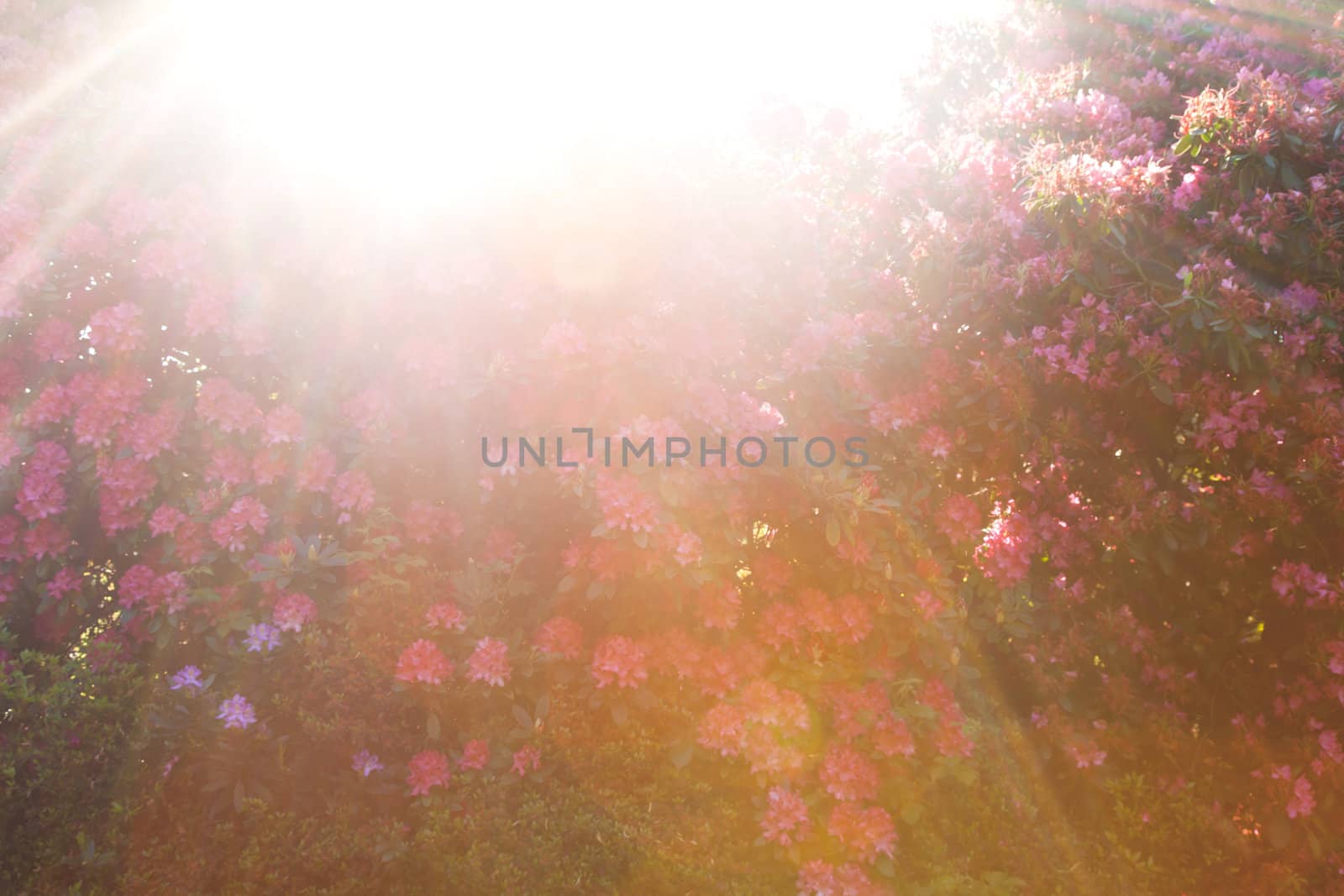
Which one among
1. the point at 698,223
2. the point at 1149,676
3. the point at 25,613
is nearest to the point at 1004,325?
the point at 698,223

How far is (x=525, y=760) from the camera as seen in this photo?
325 cm

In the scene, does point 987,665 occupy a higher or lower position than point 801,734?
higher

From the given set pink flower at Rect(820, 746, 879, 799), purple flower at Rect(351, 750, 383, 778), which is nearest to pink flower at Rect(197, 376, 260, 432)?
purple flower at Rect(351, 750, 383, 778)

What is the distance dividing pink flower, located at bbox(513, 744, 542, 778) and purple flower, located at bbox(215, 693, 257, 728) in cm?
98

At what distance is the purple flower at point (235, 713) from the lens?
3014mm

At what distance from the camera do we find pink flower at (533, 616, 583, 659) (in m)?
3.26

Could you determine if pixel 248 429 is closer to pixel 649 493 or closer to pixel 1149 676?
pixel 649 493

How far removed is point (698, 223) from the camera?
3.60 meters

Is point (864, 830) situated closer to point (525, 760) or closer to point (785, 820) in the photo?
point (785, 820)

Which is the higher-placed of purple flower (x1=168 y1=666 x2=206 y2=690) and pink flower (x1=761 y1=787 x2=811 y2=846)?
purple flower (x1=168 y1=666 x2=206 y2=690)

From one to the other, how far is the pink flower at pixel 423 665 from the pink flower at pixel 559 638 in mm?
376

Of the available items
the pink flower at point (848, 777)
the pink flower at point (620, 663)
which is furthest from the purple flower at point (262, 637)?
the pink flower at point (848, 777)

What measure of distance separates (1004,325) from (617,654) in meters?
2.30

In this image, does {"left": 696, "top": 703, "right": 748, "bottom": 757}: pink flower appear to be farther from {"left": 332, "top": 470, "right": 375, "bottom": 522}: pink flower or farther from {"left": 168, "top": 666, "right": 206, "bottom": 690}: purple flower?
{"left": 168, "top": 666, "right": 206, "bottom": 690}: purple flower
